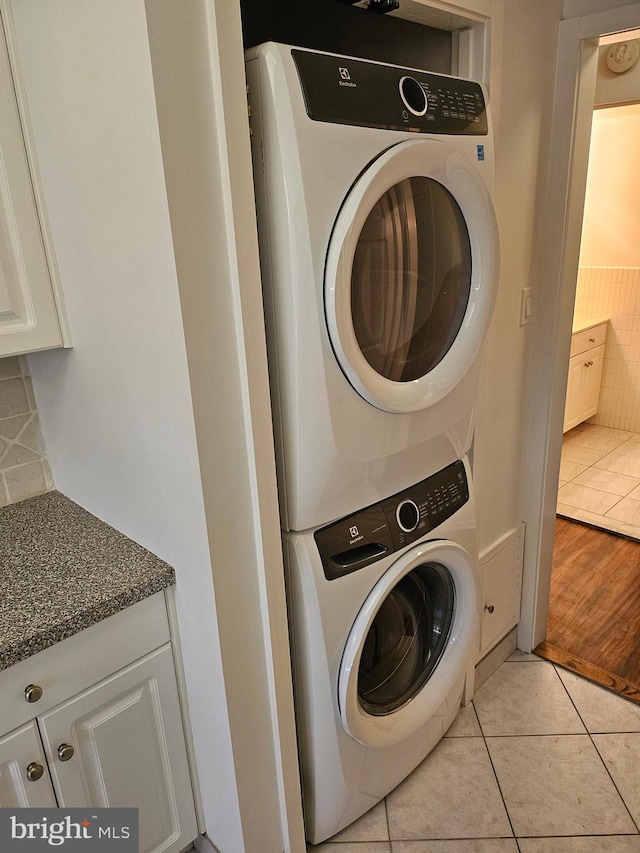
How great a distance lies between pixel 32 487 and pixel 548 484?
1549mm

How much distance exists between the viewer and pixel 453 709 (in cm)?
176

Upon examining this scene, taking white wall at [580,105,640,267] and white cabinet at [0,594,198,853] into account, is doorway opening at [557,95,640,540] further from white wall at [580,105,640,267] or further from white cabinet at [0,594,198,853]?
white cabinet at [0,594,198,853]

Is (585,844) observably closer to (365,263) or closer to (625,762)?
(625,762)

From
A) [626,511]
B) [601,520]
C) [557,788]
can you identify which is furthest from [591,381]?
[557,788]

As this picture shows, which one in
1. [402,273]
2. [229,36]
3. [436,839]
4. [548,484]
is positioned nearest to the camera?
[229,36]

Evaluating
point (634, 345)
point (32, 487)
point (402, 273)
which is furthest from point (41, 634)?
point (634, 345)

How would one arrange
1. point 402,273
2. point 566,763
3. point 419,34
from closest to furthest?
point 402,273
point 419,34
point 566,763

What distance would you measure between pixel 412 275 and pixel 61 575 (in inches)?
36.6

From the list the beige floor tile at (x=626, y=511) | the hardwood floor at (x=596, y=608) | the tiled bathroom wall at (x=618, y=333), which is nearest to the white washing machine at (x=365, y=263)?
the hardwood floor at (x=596, y=608)

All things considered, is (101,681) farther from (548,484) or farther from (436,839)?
(548,484)

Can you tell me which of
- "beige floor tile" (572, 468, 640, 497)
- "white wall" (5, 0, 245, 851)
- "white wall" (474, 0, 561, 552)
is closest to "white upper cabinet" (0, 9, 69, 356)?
"white wall" (5, 0, 245, 851)

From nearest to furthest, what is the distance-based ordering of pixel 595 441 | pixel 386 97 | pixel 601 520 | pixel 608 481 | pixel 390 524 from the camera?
pixel 386 97 → pixel 390 524 → pixel 601 520 → pixel 608 481 → pixel 595 441

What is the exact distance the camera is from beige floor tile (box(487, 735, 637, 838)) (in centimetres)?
156

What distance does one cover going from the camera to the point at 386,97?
110 centimetres
